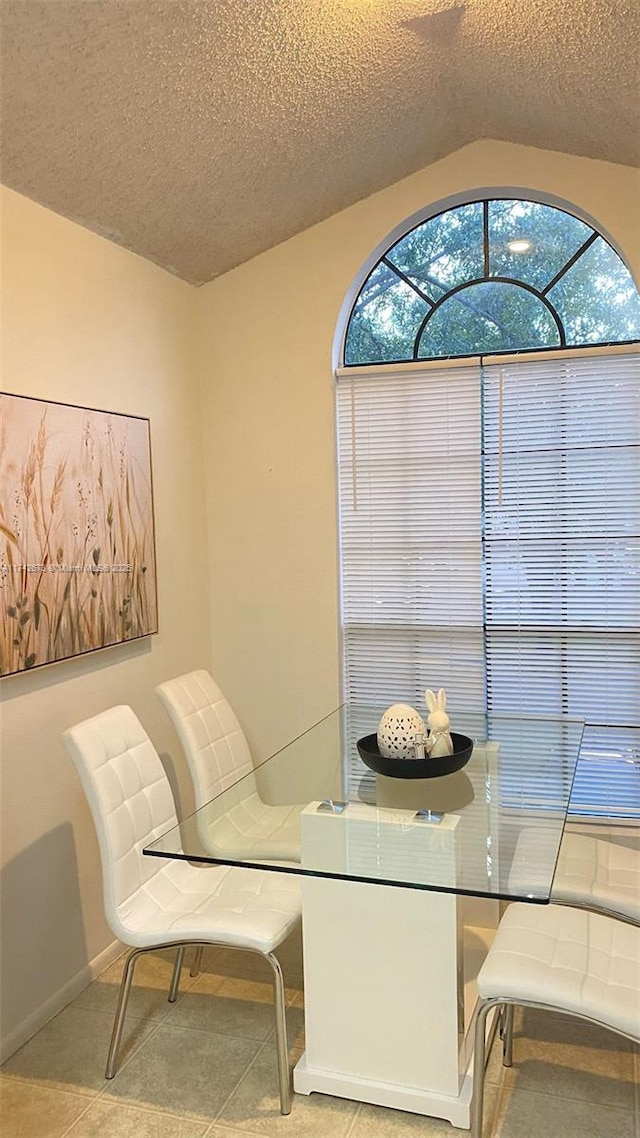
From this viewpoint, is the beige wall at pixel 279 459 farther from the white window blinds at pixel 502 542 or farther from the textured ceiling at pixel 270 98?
the textured ceiling at pixel 270 98

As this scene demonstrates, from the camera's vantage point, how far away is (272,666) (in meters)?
3.64

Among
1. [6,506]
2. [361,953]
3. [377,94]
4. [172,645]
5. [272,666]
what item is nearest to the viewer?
[361,953]

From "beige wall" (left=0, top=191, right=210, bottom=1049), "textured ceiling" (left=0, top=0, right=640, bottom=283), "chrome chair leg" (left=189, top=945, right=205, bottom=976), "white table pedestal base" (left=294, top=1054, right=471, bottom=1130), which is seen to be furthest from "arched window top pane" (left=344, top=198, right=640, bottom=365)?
"white table pedestal base" (left=294, top=1054, right=471, bottom=1130)

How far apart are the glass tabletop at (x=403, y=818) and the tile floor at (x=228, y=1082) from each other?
58cm

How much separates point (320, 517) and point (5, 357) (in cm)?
145

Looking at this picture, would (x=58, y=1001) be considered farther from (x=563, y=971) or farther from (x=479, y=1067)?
(x=563, y=971)

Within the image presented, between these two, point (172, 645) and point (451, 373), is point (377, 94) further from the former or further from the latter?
point (172, 645)

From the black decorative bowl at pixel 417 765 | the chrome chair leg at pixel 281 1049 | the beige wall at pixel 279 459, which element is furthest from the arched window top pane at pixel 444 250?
the chrome chair leg at pixel 281 1049

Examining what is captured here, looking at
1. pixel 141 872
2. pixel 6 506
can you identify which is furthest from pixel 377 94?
pixel 141 872

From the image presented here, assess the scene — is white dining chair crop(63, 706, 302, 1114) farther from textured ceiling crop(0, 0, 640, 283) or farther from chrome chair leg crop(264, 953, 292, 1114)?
textured ceiling crop(0, 0, 640, 283)

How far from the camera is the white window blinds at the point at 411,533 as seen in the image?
3.45 m

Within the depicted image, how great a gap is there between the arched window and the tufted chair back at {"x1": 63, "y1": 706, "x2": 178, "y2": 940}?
4.11 feet

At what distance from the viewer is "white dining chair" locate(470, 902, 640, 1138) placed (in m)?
1.83

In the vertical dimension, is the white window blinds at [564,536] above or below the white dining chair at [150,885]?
above
